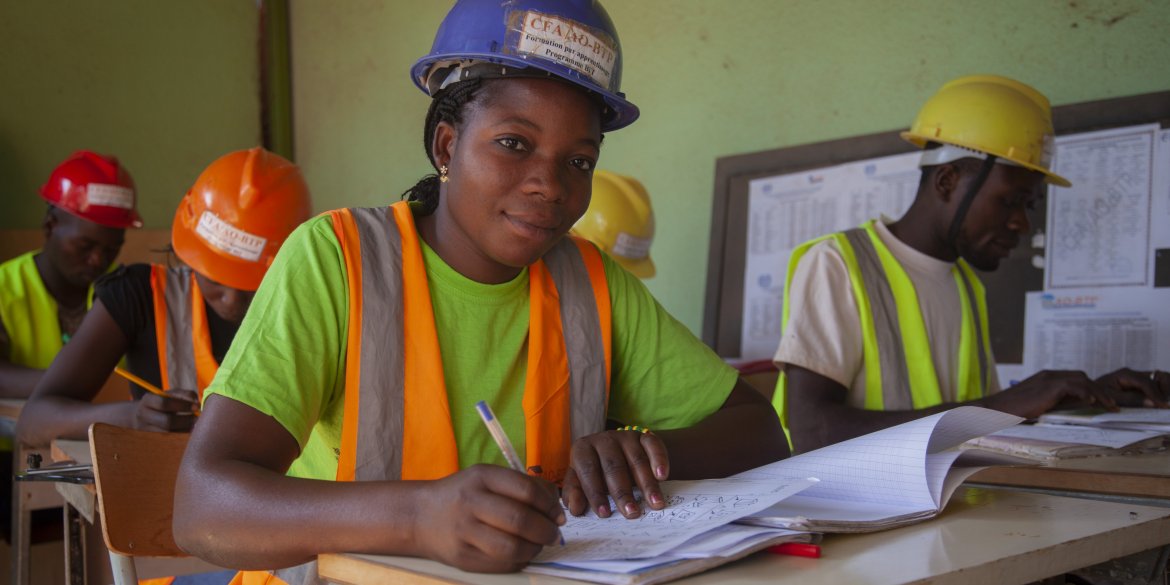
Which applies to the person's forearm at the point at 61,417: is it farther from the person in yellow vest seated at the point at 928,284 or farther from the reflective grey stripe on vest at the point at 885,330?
the reflective grey stripe on vest at the point at 885,330

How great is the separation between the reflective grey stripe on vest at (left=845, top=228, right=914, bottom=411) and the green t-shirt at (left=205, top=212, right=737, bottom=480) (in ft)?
3.36

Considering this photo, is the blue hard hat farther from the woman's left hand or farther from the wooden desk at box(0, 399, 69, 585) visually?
the wooden desk at box(0, 399, 69, 585)

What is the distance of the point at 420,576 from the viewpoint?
0.97m

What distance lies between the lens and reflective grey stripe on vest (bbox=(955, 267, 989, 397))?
296cm

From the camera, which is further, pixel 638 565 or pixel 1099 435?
pixel 1099 435

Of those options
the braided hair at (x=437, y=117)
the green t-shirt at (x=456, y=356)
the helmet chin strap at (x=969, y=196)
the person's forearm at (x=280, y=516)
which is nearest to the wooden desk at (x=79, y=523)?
the green t-shirt at (x=456, y=356)

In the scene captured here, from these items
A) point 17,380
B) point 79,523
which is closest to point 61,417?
point 79,523

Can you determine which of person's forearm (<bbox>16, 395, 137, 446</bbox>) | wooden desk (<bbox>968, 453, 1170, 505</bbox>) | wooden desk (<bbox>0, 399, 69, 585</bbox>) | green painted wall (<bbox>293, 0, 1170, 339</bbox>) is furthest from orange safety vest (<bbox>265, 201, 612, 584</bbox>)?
green painted wall (<bbox>293, 0, 1170, 339</bbox>)

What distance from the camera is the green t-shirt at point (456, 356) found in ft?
4.38

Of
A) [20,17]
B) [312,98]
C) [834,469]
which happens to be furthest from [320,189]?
[834,469]

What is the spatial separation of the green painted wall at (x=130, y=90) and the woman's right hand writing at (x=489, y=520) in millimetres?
5173

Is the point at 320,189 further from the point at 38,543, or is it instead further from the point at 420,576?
the point at 420,576

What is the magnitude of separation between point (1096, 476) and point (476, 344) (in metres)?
1.12

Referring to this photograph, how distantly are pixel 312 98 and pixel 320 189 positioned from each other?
56cm
